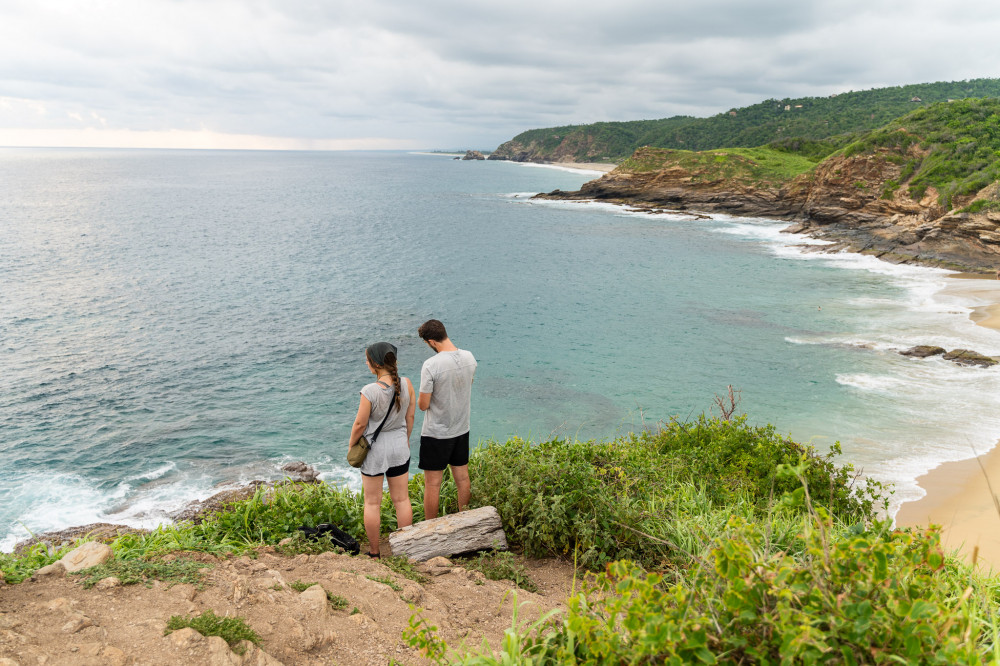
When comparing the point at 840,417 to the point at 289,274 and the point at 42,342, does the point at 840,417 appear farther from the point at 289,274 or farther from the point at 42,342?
the point at 289,274

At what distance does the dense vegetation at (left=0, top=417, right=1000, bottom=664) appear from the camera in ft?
7.41

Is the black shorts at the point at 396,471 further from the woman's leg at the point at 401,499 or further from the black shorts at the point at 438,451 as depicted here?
the black shorts at the point at 438,451

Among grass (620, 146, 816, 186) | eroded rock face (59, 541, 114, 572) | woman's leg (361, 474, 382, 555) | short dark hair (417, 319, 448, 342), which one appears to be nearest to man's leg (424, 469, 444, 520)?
woman's leg (361, 474, 382, 555)

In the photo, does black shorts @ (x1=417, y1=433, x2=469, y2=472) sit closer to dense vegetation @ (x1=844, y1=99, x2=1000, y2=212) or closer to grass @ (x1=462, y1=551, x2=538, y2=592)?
grass @ (x1=462, y1=551, x2=538, y2=592)

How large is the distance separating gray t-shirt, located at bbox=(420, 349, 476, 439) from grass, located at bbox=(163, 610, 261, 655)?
8.30ft

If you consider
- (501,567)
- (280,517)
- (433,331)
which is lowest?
(280,517)

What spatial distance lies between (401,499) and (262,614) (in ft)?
6.97

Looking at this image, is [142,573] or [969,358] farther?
[969,358]

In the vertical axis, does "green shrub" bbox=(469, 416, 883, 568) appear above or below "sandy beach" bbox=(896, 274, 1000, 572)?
above

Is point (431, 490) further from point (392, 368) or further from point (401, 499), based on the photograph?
point (392, 368)

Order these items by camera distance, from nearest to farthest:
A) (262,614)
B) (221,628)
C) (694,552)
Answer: (221,628) → (262,614) → (694,552)

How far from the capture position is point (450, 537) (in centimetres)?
564

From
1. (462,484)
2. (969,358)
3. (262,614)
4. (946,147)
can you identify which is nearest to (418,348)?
(462,484)

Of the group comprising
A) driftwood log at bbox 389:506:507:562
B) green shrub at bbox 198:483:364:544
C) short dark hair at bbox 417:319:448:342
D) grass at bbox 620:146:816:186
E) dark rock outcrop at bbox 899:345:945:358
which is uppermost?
grass at bbox 620:146:816:186
